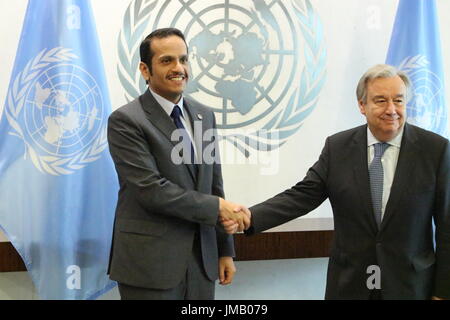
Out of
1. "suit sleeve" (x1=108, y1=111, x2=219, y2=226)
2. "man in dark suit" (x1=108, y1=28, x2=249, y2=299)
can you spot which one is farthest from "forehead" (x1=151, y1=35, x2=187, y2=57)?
"suit sleeve" (x1=108, y1=111, x2=219, y2=226)

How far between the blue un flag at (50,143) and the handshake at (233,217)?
1033 millimetres

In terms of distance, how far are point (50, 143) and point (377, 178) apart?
175cm

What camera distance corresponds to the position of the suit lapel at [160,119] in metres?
1.78

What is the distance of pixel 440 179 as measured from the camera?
1.66 m

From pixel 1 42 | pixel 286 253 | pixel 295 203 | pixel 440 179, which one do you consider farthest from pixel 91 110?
pixel 440 179

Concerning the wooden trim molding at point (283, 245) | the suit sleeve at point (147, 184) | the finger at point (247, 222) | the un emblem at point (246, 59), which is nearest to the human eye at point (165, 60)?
the suit sleeve at point (147, 184)

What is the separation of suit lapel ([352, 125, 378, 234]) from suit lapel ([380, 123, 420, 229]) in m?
0.05

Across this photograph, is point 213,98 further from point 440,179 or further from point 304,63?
point 440,179

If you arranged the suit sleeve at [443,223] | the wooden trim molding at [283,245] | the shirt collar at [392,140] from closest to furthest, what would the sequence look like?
1. the suit sleeve at [443,223]
2. the shirt collar at [392,140]
3. the wooden trim molding at [283,245]

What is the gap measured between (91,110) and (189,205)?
109 centimetres

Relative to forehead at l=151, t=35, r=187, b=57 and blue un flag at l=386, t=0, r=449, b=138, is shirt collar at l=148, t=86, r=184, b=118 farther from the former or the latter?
blue un flag at l=386, t=0, r=449, b=138

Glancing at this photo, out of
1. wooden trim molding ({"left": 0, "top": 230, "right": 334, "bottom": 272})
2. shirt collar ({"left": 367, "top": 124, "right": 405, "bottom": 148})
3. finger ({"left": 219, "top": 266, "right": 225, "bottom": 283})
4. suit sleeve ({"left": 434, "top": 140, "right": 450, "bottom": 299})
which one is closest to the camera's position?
suit sleeve ({"left": 434, "top": 140, "right": 450, "bottom": 299})

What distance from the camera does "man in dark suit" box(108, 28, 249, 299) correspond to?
5.64ft

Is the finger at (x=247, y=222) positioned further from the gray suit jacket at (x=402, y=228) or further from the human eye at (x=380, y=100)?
the human eye at (x=380, y=100)
